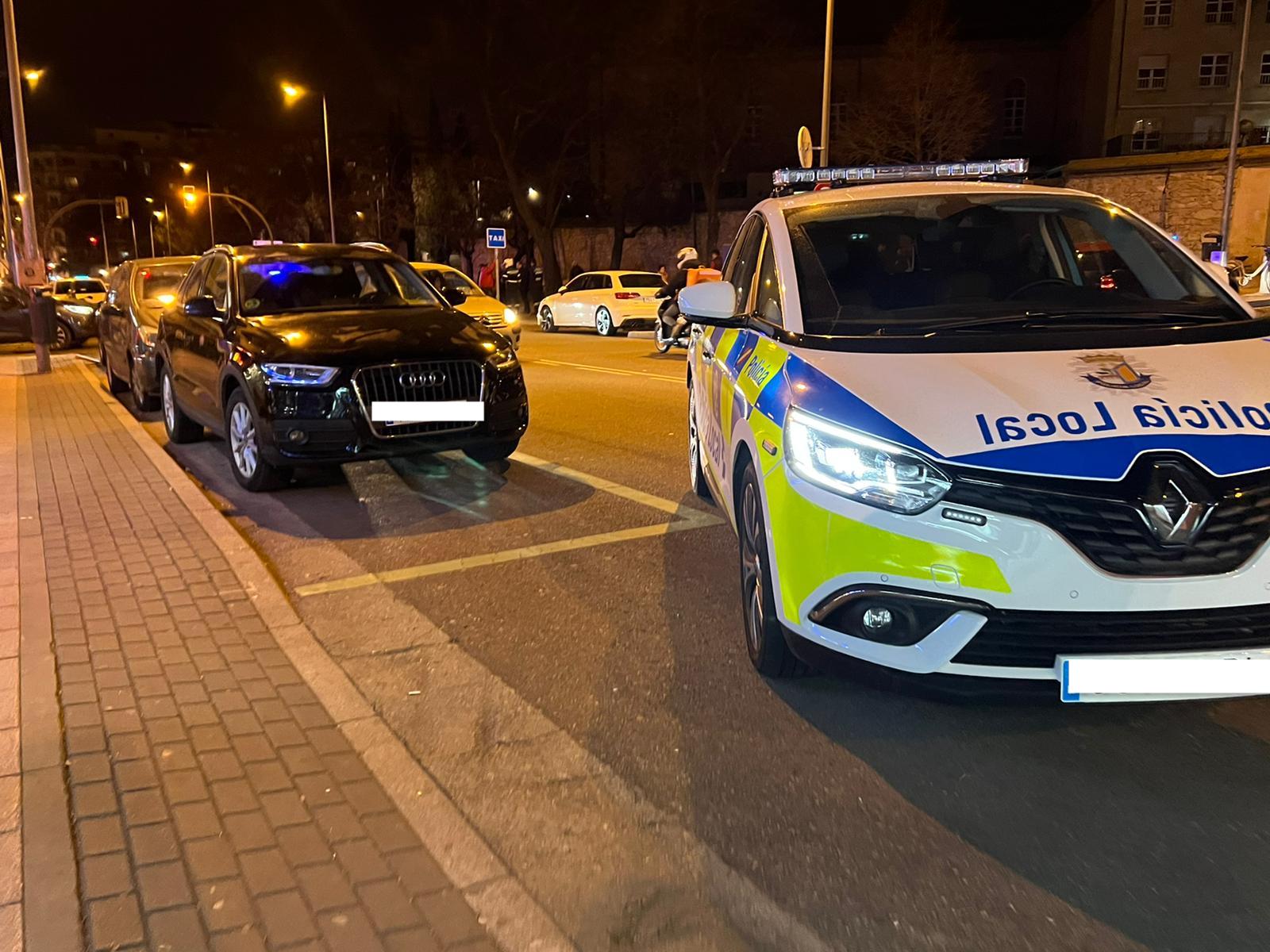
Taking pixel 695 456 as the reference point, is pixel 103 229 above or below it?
above

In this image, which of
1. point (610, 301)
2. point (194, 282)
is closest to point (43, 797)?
point (194, 282)

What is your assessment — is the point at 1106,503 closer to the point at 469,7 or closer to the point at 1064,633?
the point at 1064,633

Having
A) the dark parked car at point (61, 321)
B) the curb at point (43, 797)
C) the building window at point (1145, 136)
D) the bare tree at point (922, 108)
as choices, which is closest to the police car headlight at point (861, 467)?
the curb at point (43, 797)

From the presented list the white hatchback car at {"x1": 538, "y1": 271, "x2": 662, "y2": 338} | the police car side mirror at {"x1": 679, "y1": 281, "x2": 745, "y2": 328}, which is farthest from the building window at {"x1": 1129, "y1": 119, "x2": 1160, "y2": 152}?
the police car side mirror at {"x1": 679, "y1": 281, "x2": 745, "y2": 328}

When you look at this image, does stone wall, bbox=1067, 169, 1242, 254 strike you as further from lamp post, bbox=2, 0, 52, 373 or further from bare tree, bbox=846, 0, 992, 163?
lamp post, bbox=2, 0, 52, 373

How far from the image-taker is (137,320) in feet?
41.7

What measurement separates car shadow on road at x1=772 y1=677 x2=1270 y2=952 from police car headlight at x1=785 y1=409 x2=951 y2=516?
2.09 feet

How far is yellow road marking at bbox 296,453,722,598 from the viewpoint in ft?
19.0

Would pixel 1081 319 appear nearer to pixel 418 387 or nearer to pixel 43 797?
pixel 43 797

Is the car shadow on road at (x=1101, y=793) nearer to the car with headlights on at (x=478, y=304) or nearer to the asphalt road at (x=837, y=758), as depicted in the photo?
the asphalt road at (x=837, y=758)

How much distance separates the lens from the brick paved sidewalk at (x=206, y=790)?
277 cm

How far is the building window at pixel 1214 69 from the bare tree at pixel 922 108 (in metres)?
15.6

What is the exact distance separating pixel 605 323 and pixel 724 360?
22.0 metres

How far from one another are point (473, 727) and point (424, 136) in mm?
67454
